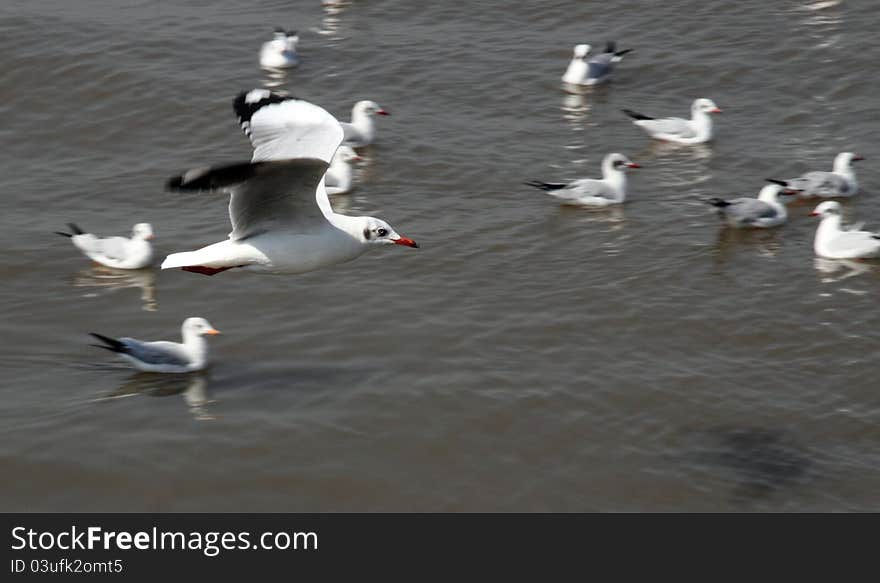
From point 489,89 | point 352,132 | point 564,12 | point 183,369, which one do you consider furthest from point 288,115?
point 564,12

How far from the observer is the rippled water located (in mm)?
11633

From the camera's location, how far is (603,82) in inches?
803

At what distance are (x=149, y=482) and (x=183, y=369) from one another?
79.9 inches

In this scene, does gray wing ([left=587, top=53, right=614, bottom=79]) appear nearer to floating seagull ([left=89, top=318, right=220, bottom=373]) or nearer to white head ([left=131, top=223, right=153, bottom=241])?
white head ([left=131, top=223, right=153, bottom=241])

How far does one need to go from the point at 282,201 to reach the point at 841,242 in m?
7.55

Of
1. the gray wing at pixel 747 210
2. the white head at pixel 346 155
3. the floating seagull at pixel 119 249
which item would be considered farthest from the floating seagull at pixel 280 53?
the gray wing at pixel 747 210

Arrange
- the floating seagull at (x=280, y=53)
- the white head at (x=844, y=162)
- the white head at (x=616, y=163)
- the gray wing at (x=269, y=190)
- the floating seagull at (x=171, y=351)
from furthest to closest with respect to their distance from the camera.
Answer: the floating seagull at (x=280, y=53) → the white head at (x=616, y=163) → the white head at (x=844, y=162) → the floating seagull at (x=171, y=351) → the gray wing at (x=269, y=190)

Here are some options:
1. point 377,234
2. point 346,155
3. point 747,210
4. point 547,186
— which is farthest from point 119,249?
point 747,210

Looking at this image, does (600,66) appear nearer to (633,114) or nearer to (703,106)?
(633,114)

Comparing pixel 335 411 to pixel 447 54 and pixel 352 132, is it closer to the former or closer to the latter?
pixel 352 132

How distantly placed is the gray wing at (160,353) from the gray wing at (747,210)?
20.9 ft

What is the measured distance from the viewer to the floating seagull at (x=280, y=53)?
20719 millimetres

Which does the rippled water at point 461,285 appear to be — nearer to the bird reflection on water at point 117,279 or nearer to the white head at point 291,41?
the bird reflection on water at point 117,279
